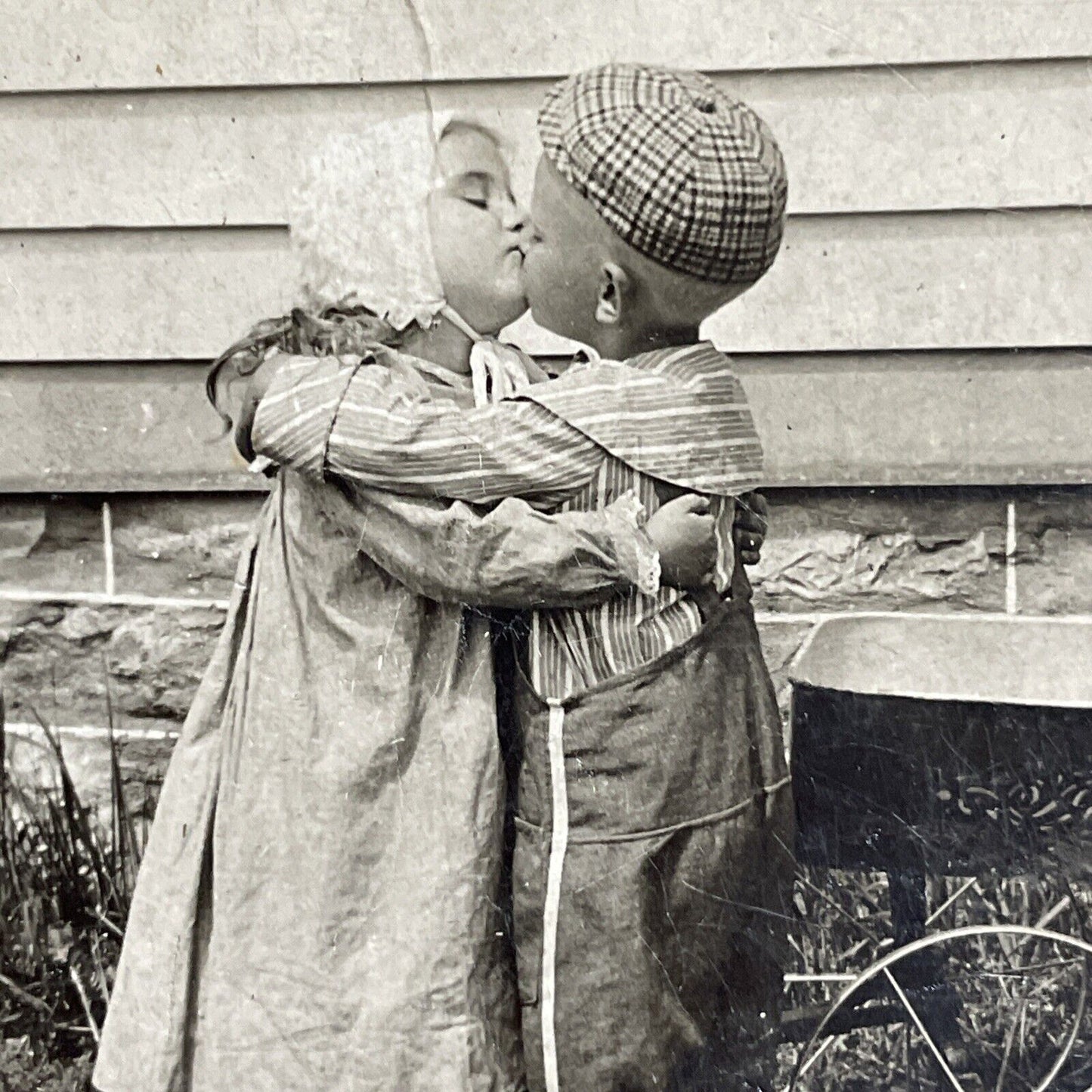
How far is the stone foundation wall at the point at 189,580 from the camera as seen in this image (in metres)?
2.72

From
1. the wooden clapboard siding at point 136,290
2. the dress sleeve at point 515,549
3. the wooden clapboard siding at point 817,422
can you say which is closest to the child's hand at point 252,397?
the dress sleeve at point 515,549

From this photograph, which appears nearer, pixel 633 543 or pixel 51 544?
pixel 633 543

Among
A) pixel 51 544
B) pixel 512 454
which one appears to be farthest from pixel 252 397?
pixel 51 544

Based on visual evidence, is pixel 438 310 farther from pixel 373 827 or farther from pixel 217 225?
pixel 217 225

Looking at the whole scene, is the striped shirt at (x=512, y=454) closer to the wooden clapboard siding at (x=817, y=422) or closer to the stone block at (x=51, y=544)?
the wooden clapboard siding at (x=817, y=422)

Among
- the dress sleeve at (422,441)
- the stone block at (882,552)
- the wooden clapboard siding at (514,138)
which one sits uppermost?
the wooden clapboard siding at (514,138)

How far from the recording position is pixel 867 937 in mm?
2561

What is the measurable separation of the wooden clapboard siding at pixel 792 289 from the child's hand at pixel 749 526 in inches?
31.7

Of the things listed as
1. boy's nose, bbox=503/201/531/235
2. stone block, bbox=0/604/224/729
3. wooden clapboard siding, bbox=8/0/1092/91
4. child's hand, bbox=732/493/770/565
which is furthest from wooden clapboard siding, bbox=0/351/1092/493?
boy's nose, bbox=503/201/531/235

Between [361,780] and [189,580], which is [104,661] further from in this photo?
[361,780]

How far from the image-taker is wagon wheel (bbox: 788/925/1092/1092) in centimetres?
216

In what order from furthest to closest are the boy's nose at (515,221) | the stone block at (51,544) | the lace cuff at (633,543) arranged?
the stone block at (51,544) → the boy's nose at (515,221) → the lace cuff at (633,543)

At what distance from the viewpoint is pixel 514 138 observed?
7.83 feet

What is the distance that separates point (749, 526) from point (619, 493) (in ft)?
0.92
